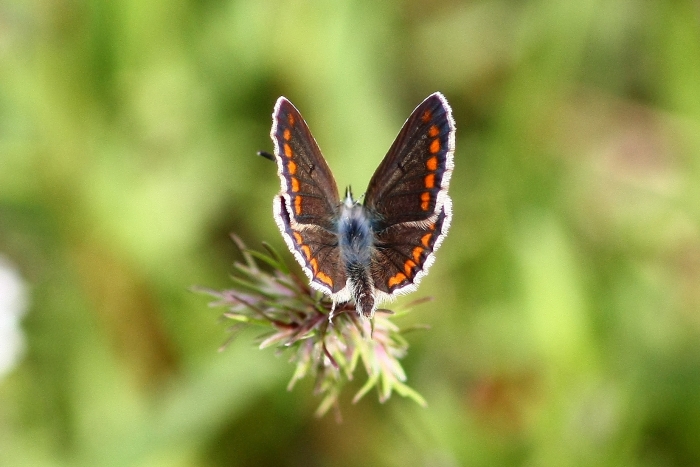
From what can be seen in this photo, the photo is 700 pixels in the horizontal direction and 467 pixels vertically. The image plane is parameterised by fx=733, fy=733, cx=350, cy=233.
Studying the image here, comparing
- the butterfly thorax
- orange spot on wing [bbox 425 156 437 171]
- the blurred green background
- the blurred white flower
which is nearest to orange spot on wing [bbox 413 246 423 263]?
the butterfly thorax

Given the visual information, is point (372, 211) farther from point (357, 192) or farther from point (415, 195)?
point (357, 192)

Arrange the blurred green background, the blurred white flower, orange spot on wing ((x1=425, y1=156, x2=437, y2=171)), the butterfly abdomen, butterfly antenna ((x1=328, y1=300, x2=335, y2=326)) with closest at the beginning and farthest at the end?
butterfly antenna ((x1=328, y1=300, x2=335, y2=326))
the butterfly abdomen
orange spot on wing ((x1=425, y1=156, x2=437, y2=171))
the blurred green background
the blurred white flower

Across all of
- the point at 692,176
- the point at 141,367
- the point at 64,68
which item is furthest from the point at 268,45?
the point at 692,176

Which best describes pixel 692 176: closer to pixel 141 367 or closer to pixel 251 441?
pixel 251 441

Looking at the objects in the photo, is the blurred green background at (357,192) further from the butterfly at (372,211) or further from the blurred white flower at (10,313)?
the butterfly at (372,211)

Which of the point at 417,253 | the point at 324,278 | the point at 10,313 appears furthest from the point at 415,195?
the point at 10,313

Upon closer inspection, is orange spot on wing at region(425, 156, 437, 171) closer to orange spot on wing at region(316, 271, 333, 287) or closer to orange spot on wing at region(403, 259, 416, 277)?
orange spot on wing at region(403, 259, 416, 277)
